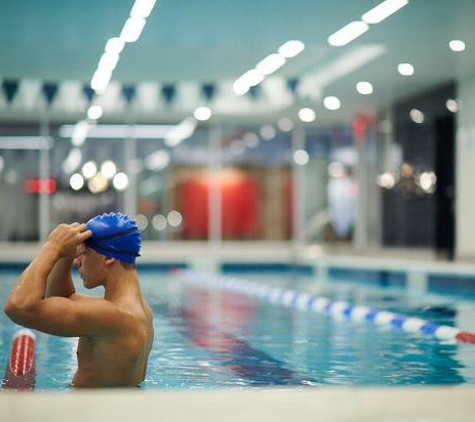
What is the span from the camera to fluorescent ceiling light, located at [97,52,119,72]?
39.0 ft

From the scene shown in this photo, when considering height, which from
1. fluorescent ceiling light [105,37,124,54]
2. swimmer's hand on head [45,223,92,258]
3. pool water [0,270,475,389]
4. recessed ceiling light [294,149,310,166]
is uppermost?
fluorescent ceiling light [105,37,124,54]

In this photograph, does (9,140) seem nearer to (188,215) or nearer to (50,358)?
(188,215)

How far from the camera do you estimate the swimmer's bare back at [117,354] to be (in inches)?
130

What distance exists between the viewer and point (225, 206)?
24328 mm

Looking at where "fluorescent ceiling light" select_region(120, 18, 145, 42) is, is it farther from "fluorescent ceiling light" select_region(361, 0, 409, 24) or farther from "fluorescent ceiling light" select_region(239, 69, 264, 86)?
"fluorescent ceiling light" select_region(239, 69, 264, 86)

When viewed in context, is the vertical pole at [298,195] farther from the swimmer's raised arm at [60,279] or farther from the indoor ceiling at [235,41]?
the swimmer's raised arm at [60,279]

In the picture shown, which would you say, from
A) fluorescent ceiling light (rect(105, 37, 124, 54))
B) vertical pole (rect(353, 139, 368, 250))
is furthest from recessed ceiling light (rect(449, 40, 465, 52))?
vertical pole (rect(353, 139, 368, 250))

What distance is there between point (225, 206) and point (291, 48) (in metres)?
12.7

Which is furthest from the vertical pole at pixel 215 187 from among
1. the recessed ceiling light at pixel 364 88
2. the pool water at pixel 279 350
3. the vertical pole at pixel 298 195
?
the pool water at pixel 279 350

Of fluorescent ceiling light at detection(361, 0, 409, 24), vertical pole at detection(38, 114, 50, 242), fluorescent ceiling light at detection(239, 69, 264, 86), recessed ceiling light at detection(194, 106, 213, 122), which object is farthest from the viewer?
vertical pole at detection(38, 114, 50, 242)

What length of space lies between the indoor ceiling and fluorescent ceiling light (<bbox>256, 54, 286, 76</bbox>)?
158mm

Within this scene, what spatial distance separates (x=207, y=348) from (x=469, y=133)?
33.2 feet

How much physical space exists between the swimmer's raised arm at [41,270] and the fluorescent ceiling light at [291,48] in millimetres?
8167

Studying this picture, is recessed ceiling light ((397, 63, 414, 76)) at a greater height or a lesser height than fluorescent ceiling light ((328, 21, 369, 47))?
greater
